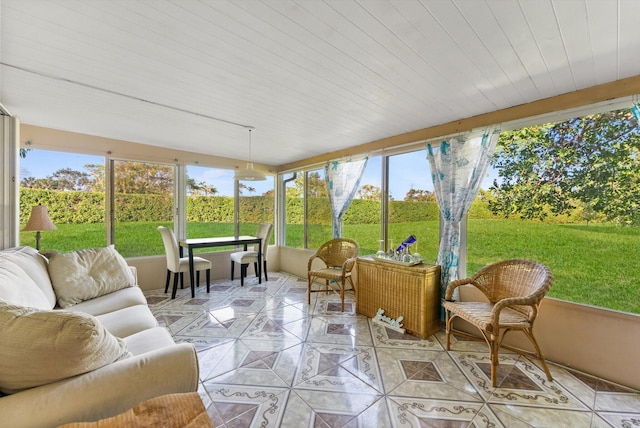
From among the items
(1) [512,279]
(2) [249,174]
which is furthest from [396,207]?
(2) [249,174]

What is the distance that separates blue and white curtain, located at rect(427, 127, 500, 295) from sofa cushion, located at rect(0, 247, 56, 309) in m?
3.41

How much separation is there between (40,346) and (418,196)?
351 centimetres

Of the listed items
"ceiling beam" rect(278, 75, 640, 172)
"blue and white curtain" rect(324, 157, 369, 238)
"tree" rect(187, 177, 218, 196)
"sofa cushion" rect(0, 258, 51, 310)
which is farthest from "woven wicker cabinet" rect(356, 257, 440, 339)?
"tree" rect(187, 177, 218, 196)

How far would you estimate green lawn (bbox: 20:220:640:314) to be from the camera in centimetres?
226

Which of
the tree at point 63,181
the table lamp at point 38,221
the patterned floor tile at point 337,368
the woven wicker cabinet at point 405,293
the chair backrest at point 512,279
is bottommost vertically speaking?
the patterned floor tile at point 337,368

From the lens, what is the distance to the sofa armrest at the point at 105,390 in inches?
33.4

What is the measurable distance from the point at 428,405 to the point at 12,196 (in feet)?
12.6

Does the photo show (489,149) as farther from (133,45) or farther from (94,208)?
(94,208)

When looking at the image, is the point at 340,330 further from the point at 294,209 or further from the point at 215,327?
the point at 294,209

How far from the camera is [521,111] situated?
7.82 ft

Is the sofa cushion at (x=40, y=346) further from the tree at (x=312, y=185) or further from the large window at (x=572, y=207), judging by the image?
the tree at (x=312, y=185)

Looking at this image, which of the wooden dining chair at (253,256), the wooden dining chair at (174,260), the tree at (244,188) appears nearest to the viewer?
the wooden dining chair at (174,260)

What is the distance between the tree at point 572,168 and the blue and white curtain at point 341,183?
5.63 feet

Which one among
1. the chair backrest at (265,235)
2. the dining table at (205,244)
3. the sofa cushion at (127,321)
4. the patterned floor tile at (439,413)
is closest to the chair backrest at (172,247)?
the dining table at (205,244)
